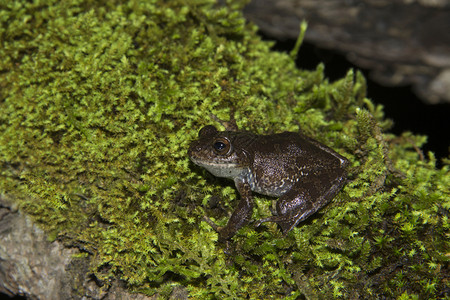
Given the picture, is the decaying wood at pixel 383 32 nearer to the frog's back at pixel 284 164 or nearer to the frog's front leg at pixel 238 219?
the frog's back at pixel 284 164

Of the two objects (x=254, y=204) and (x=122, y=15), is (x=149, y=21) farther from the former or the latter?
(x=254, y=204)

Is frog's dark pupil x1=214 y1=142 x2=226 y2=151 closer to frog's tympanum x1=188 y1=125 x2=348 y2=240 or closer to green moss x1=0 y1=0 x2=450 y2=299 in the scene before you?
frog's tympanum x1=188 y1=125 x2=348 y2=240

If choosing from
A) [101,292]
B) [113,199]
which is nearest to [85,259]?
[101,292]

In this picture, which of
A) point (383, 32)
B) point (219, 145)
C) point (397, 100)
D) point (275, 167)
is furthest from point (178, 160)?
point (397, 100)

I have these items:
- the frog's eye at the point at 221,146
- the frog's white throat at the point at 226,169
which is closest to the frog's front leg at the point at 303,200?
the frog's white throat at the point at 226,169

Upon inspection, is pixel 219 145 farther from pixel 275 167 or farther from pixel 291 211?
pixel 291 211

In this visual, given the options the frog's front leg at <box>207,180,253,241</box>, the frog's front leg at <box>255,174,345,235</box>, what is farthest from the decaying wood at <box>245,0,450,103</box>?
the frog's front leg at <box>207,180,253,241</box>
